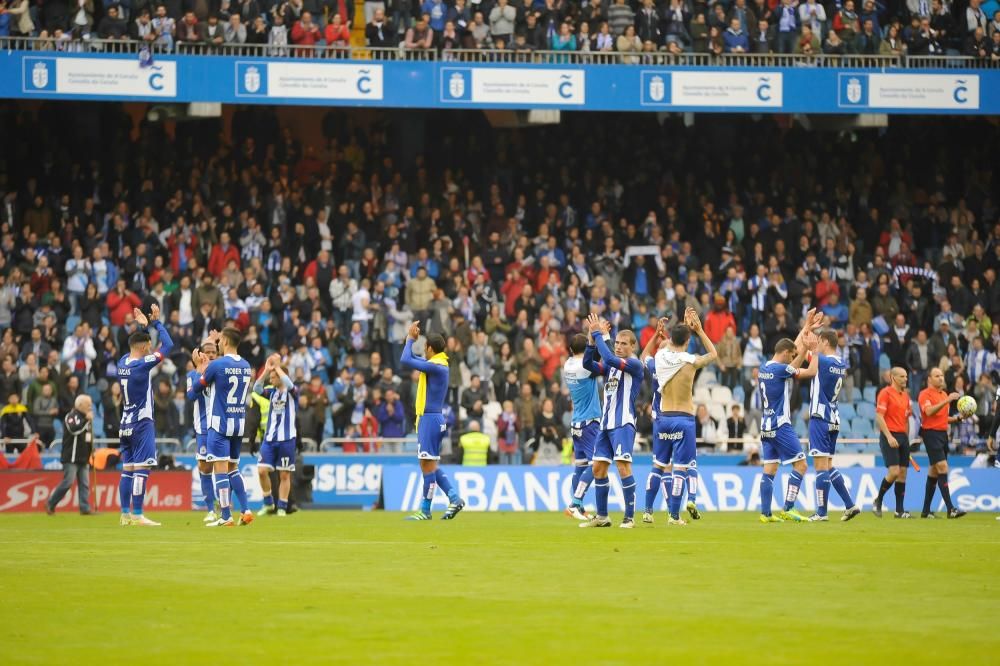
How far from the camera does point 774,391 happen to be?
20.5 meters

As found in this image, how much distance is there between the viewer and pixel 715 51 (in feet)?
115

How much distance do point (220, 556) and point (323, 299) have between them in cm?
1917

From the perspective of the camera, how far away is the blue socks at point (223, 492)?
64.8 ft

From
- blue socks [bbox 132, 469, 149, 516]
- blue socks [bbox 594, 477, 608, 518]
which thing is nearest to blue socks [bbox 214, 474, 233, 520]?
blue socks [bbox 132, 469, 149, 516]

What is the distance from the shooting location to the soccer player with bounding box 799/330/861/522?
2102 cm

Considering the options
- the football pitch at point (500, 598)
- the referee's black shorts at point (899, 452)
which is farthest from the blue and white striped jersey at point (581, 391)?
the referee's black shorts at point (899, 452)

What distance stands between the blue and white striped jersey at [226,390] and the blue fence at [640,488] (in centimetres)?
841

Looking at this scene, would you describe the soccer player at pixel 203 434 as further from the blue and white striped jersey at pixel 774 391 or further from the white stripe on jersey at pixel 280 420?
the blue and white striped jersey at pixel 774 391

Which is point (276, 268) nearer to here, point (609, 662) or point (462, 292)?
point (462, 292)

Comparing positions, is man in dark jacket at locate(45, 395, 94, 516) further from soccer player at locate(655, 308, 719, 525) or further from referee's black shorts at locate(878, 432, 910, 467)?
referee's black shorts at locate(878, 432, 910, 467)

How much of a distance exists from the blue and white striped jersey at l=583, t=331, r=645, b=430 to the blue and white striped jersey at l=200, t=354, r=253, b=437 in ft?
14.9

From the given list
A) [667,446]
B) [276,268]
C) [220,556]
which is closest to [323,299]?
[276,268]

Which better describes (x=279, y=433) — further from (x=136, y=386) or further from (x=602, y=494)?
(x=602, y=494)

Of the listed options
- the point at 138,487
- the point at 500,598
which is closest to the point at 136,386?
the point at 138,487
